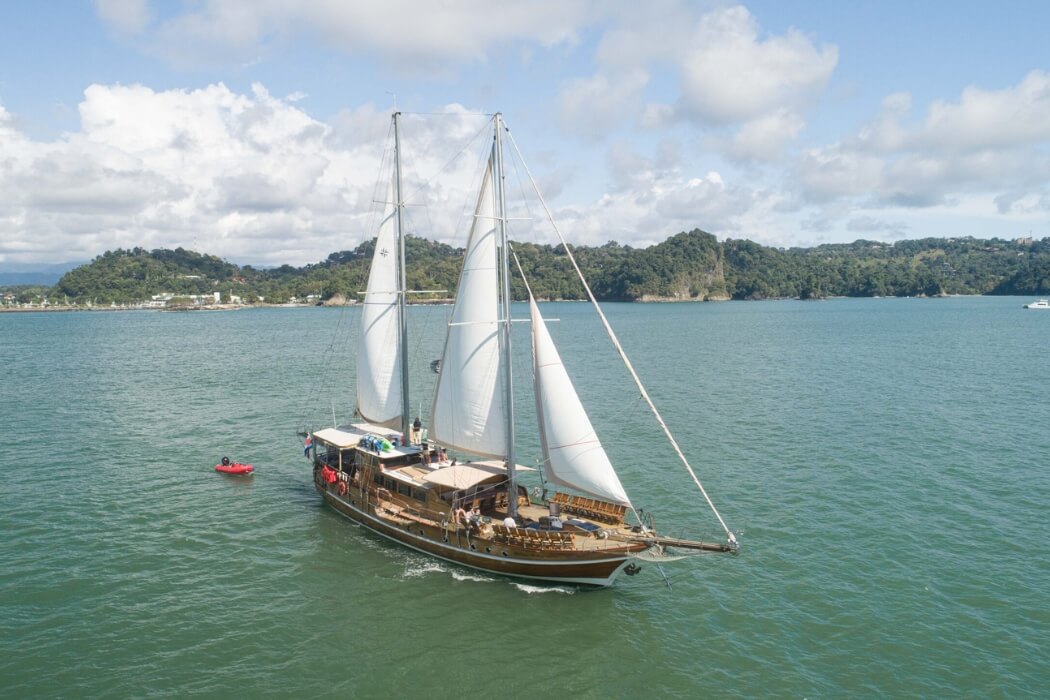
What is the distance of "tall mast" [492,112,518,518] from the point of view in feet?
92.4

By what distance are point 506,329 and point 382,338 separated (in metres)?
10.4

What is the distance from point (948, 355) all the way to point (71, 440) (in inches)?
4168

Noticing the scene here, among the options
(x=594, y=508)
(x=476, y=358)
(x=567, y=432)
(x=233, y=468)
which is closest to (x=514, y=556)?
(x=594, y=508)

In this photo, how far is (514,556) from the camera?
28.2 m

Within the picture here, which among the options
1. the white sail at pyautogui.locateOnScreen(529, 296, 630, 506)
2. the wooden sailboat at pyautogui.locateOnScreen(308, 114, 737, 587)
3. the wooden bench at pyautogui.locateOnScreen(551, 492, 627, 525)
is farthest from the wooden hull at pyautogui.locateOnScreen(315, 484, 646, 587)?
the white sail at pyautogui.locateOnScreen(529, 296, 630, 506)

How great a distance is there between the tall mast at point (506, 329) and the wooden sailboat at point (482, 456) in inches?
2.4

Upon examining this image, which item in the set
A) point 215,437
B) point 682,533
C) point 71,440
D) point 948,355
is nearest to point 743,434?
point 682,533

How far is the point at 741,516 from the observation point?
35.5 metres

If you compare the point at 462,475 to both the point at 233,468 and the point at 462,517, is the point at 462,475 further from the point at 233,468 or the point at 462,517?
the point at 233,468

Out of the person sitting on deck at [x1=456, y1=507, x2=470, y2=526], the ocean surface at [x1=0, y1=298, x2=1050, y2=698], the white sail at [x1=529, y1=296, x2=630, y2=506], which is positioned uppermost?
the white sail at [x1=529, y1=296, x2=630, y2=506]

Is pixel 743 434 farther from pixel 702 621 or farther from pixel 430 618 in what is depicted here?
pixel 430 618

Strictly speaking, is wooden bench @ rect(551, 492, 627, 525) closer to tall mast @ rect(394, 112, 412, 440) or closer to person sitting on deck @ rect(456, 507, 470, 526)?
person sitting on deck @ rect(456, 507, 470, 526)

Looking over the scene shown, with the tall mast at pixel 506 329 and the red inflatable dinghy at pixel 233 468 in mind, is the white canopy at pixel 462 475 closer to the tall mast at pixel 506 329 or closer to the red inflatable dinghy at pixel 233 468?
the tall mast at pixel 506 329

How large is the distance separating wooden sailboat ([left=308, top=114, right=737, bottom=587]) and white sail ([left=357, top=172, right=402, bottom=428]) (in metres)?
0.07
